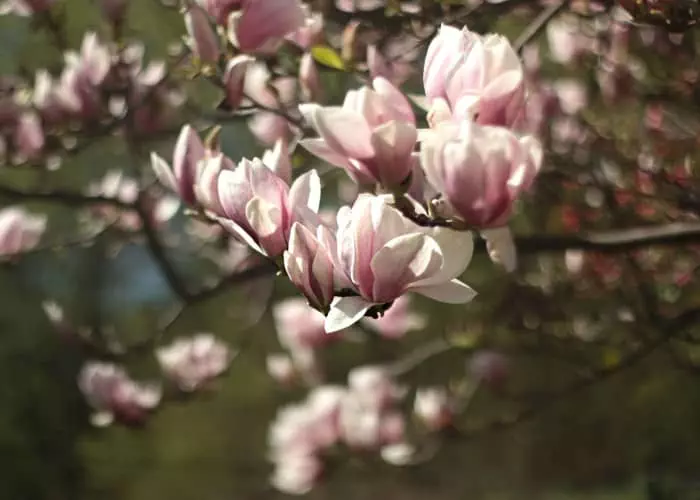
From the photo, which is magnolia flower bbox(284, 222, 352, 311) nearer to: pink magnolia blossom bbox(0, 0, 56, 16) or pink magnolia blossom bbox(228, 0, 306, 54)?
pink magnolia blossom bbox(228, 0, 306, 54)

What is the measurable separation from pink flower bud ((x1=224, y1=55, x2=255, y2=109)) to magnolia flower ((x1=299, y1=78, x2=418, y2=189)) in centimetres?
24

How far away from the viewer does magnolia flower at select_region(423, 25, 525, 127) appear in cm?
47

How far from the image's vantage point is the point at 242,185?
0.55 m

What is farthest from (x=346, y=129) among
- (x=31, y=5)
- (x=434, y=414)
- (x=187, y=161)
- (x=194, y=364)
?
(x=194, y=364)

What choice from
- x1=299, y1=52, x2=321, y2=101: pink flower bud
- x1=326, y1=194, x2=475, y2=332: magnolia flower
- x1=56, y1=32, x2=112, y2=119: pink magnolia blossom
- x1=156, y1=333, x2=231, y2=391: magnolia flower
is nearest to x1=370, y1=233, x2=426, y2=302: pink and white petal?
x1=326, y1=194, x2=475, y2=332: magnolia flower

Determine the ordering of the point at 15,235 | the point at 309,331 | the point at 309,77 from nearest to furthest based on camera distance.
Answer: the point at 309,77, the point at 15,235, the point at 309,331

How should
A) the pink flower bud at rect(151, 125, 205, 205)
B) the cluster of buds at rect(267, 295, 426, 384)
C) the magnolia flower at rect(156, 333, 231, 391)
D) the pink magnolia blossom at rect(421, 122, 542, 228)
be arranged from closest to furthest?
the pink magnolia blossom at rect(421, 122, 542, 228) → the pink flower bud at rect(151, 125, 205, 205) → the magnolia flower at rect(156, 333, 231, 391) → the cluster of buds at rect(267, 295, 426, 384)

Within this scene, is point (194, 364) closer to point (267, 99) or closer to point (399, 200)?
point (267, 99)

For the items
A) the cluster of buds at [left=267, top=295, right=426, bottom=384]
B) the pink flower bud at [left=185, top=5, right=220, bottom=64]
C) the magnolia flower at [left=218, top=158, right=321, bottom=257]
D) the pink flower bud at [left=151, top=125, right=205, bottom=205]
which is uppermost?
the magnolia flower at [left=218, top=158, right=321, bottom=257]

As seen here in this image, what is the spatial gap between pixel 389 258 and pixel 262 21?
31 centimetres

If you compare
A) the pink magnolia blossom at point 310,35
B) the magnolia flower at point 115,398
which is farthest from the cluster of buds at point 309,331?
the pink magnolia blossom at point 310,35

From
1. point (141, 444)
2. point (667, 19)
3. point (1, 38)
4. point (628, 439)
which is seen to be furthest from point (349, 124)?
point (141, 444)

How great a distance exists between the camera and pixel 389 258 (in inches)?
18.8

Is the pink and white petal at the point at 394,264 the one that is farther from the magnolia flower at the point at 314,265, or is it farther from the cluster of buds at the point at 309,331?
the cluster of buds at the point at 309,331
